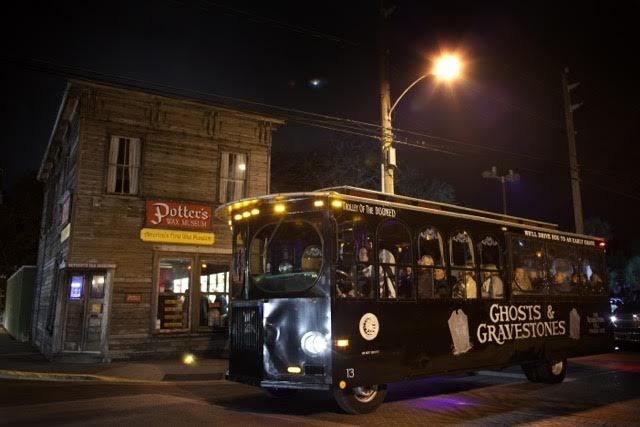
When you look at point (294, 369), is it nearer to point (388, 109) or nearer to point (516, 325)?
point (516, 325)

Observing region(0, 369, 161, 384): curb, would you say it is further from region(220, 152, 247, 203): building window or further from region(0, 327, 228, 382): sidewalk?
region(220, 152, 247, 203): building window

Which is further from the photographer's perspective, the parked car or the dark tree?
the dark tree

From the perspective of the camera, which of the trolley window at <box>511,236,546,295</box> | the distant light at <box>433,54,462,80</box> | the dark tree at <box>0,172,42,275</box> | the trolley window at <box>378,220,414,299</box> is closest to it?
the trolley window at <box>378,220,414,299</box>

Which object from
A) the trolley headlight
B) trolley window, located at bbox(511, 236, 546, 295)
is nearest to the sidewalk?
the trolley headlight

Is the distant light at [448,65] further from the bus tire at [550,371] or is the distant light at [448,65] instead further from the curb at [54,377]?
the curb at [54,377]

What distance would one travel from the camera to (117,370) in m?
13.1

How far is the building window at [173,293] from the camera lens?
52.5 feet

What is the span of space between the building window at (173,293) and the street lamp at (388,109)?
6.86 meters

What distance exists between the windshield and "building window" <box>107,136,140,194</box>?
8985mm

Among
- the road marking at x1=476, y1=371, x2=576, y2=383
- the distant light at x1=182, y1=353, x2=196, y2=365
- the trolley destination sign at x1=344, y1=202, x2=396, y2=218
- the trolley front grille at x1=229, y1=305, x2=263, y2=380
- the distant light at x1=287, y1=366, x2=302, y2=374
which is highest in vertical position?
the trolley destination sign at x1=344, y1=202, x2=396, y2=218

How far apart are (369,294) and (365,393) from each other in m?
1.53

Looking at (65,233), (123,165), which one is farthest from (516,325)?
(65,233)

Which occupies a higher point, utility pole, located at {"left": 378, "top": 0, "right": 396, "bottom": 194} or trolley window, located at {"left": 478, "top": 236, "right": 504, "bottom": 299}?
utility pole, located at {"left": 378, "top": 0, "right": 396, "bottom": 194}

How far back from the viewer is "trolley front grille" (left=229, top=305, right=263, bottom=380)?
26.5 ft
